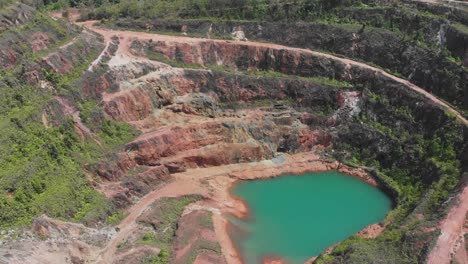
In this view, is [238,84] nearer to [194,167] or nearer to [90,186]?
[194,167]

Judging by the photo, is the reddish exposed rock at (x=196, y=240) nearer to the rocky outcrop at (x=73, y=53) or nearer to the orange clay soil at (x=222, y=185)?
the orange clay soil at (x=222, y=185)

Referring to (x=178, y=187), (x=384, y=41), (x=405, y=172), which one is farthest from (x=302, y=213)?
(x=384, y=41)

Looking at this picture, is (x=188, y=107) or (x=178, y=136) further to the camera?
(x=188, y=107)

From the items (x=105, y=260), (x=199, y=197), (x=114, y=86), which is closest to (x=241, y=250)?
(x=199, y=197)

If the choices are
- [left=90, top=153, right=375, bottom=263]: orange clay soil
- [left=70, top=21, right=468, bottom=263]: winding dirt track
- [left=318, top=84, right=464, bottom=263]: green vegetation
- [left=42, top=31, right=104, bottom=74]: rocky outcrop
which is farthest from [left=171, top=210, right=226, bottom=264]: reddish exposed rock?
[left=42, top=31, right=104, bottom=74]: rocky outcrop

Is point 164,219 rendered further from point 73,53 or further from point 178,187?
point 73,53
